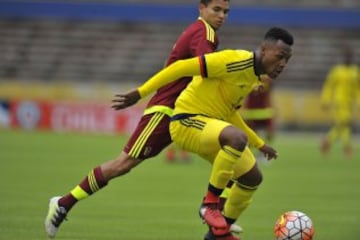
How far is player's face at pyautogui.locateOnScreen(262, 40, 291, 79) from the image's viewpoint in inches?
349

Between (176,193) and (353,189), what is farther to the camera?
(353,189)

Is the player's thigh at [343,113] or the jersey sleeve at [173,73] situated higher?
the jersey sleeve at [173,73]

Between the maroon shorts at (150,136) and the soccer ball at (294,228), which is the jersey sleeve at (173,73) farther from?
the soccer ball at (294,228)

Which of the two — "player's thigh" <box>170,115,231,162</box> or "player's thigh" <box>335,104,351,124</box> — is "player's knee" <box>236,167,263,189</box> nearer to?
"player's thigh" <box>170,115,231,162</box>

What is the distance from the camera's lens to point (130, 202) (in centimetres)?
1355

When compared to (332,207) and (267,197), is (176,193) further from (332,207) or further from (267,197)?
(332,207)

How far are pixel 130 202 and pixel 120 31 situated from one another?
25521 mm

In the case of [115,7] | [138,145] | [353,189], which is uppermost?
[115,7]

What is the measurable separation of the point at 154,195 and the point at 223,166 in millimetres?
6015

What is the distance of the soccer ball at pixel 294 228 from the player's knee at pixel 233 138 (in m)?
0.92

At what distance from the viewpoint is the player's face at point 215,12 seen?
974cm

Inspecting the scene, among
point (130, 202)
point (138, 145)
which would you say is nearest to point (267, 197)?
point (130, 202)

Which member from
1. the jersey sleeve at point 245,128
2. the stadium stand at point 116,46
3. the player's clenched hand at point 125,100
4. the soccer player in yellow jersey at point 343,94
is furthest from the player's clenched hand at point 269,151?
the stadium stand at point 116,46

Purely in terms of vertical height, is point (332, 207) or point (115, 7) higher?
point (115, 7)
